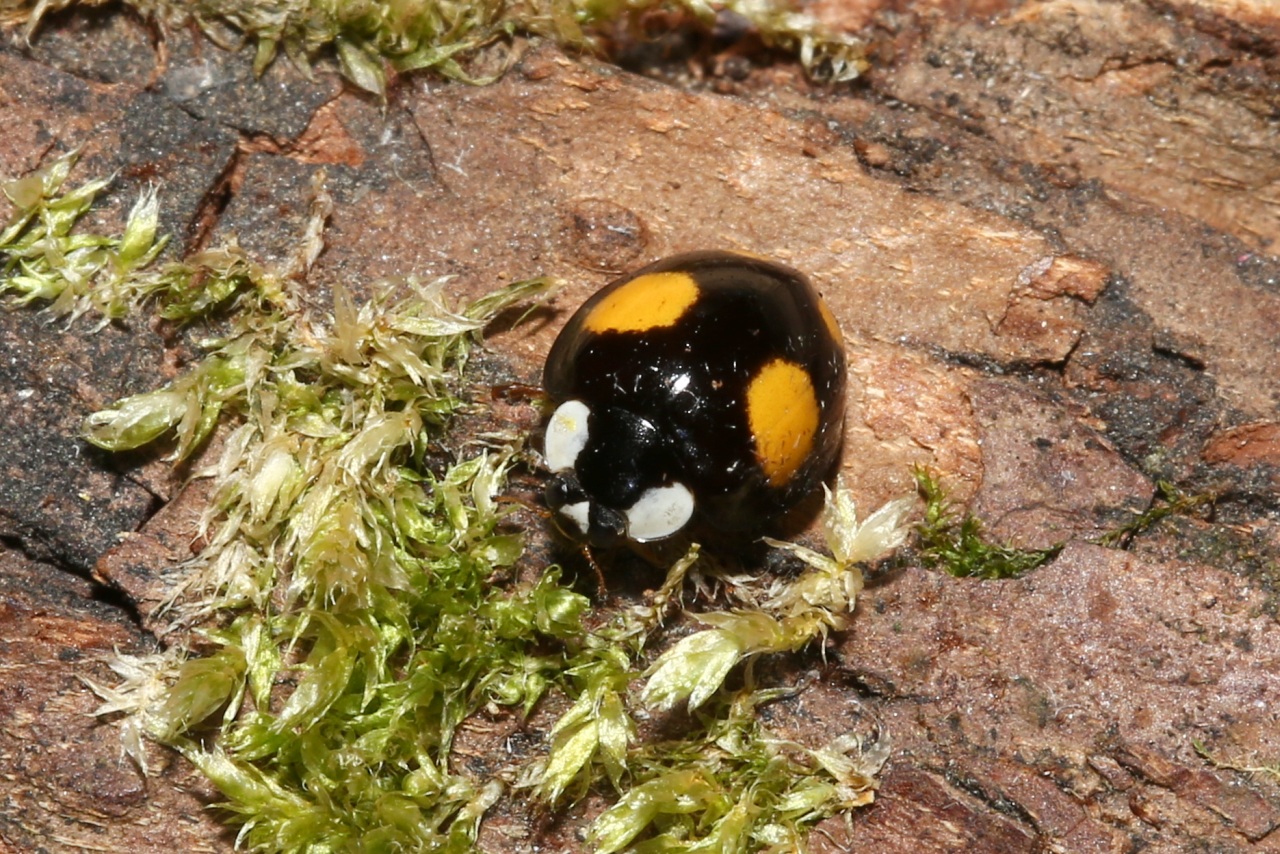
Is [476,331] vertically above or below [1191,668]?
above

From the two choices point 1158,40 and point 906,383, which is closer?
point 906,383

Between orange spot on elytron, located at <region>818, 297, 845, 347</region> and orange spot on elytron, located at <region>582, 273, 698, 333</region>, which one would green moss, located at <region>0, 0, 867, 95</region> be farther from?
orange spot on elytron, located at <region>818, 297, 845, 347</region>

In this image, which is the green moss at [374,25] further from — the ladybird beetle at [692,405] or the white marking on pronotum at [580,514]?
the white marking on pronotum at [580,514]

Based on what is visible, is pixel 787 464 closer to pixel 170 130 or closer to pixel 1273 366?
pixel 1273 366

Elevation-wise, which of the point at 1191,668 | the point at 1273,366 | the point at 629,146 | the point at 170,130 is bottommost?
the point at 1191,668

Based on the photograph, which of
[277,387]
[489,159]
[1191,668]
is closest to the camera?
[1191,668]

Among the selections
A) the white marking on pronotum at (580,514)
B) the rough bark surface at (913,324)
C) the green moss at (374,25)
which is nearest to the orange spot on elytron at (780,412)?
the rough bark surface at (913,324)

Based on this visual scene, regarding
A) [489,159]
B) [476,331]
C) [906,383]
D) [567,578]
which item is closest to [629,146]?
[489,159]

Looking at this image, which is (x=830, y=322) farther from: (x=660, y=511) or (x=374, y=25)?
(x=374, y=25)
